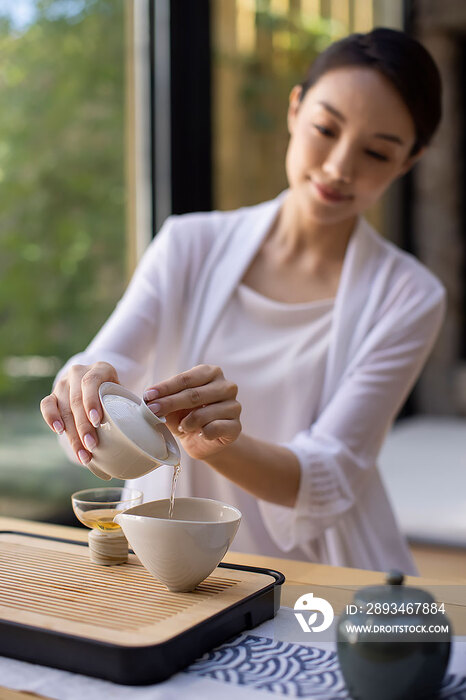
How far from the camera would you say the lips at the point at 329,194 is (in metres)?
1.54

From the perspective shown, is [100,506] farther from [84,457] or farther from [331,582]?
[331,582]

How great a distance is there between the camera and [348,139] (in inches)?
59.1

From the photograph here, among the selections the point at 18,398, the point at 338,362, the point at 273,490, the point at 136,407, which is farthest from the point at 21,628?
the point at 18,398

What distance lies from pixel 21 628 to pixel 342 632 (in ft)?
1.09

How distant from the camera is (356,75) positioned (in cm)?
152

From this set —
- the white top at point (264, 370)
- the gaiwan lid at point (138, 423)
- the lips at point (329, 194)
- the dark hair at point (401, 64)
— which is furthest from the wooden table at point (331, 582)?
Answer: the dark hair at point (401, 64)

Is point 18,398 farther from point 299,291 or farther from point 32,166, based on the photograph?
point 299,291

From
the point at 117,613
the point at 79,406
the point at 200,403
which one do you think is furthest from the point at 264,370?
the point at 117,613

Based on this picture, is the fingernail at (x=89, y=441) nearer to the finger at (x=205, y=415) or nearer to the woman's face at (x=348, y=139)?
the finger at (x=205, y=415)

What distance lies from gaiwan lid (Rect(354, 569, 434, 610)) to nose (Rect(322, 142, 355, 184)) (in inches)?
37.0

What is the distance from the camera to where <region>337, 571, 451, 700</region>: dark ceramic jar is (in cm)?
70

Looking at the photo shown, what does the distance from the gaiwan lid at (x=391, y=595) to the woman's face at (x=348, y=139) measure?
944mm

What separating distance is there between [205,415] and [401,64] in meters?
0.82

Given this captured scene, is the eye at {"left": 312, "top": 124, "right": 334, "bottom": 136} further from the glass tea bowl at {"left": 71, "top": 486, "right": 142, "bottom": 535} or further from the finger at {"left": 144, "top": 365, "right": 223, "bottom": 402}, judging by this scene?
the glass tea bowl at {"left": 71, "top": 486, "right": 142, "bottom": 535}
